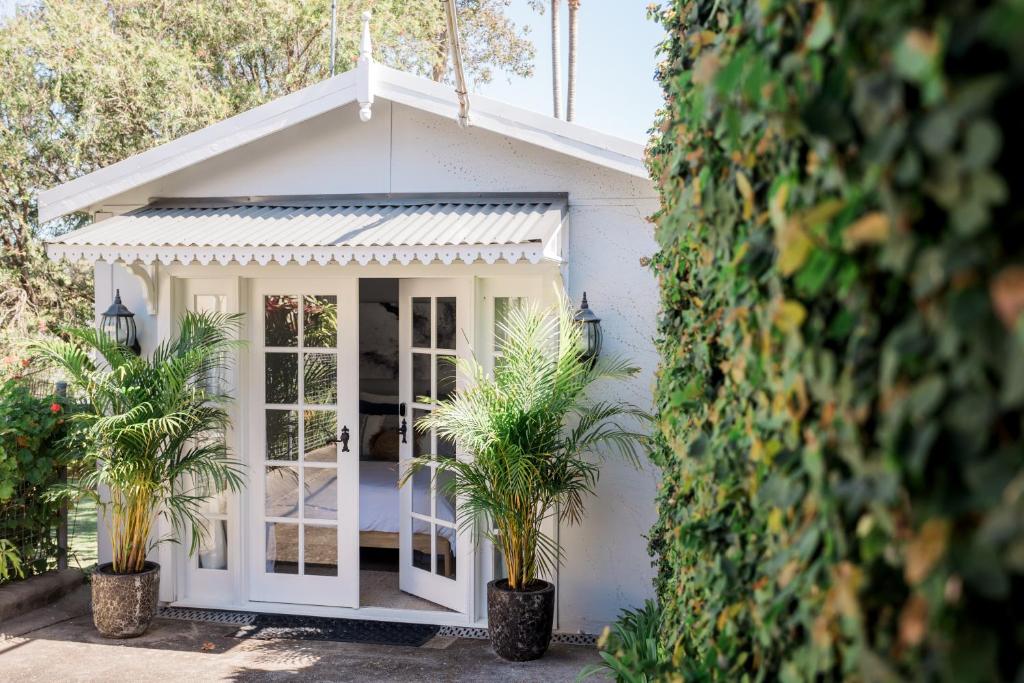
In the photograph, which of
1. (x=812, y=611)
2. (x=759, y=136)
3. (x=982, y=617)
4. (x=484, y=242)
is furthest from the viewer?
(x=484, y=242)

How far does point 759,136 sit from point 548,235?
4692mm

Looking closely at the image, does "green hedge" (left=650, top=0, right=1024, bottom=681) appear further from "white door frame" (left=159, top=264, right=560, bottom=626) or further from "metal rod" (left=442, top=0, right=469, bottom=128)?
"white door frame" (left=159, top=264, right=560, bottom=626)

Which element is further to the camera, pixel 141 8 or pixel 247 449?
pixel 141 8

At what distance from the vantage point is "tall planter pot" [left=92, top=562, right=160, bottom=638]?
272 inches

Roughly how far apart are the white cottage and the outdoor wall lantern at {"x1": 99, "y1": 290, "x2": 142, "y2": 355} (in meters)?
0.20

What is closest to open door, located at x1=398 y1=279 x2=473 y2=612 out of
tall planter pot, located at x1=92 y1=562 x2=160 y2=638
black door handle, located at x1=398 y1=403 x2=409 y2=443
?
black door handle, located at x1=398 y1=403 x2=409 y2=443

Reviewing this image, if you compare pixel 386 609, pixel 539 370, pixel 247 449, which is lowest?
pixel 386 609

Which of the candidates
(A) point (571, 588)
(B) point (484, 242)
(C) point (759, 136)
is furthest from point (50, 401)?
(C) point (759, 136)

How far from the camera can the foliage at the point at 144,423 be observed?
6.77 meters

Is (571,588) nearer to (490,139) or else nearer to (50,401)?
(490,139)

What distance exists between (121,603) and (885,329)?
707cm

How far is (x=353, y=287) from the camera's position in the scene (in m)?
7.55

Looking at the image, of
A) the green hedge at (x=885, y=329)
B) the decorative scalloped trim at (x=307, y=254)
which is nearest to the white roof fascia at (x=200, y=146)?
the decorative scalloped trim at (x=307, y=254)

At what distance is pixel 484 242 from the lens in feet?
20.4
